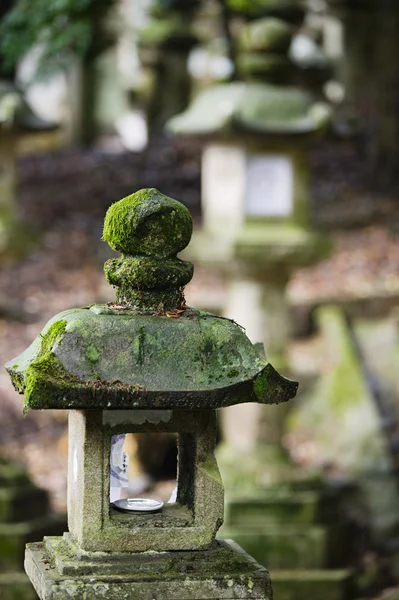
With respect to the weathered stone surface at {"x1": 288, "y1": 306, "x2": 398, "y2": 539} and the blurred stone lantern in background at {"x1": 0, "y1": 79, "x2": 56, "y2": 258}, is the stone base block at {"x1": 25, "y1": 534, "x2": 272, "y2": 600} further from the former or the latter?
the weathered stone surface at {"x1": 288, "y1": 306, "x2": 398, "y2": 539}

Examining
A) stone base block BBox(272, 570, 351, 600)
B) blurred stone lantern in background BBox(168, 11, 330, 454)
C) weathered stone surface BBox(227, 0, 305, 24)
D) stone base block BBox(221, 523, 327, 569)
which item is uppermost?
weathered stone surface BBox(227, 0, 305, 24)

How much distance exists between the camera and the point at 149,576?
4023mm

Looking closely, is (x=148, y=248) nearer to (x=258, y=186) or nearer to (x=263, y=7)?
(x=258, y=186)

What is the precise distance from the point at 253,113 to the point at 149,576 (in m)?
5.34

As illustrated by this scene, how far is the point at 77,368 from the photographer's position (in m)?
3.90

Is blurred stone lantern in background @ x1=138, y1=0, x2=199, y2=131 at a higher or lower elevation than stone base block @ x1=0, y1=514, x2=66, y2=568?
higher

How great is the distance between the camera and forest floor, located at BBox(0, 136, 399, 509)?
37.0ft

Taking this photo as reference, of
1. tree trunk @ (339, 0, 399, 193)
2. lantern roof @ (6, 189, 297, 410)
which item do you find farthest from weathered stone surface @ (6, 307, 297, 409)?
tree trunk @ (339, 0, 399, 193)

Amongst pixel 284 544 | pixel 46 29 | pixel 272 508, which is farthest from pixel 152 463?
pixel 46 29

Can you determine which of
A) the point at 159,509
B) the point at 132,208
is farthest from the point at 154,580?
the point at 132,208

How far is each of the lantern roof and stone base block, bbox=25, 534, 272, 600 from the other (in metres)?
0.55

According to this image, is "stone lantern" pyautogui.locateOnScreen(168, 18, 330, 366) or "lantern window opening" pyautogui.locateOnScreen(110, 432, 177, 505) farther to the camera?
"lantern window opening" pyautogui.locateOnScreen(110, 432, 177, 505)

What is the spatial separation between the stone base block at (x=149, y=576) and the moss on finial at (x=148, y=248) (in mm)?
858

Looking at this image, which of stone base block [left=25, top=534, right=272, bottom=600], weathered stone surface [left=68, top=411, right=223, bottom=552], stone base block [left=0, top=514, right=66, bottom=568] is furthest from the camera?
stone base block [left=0, top=514, right=66, bottom=568]
